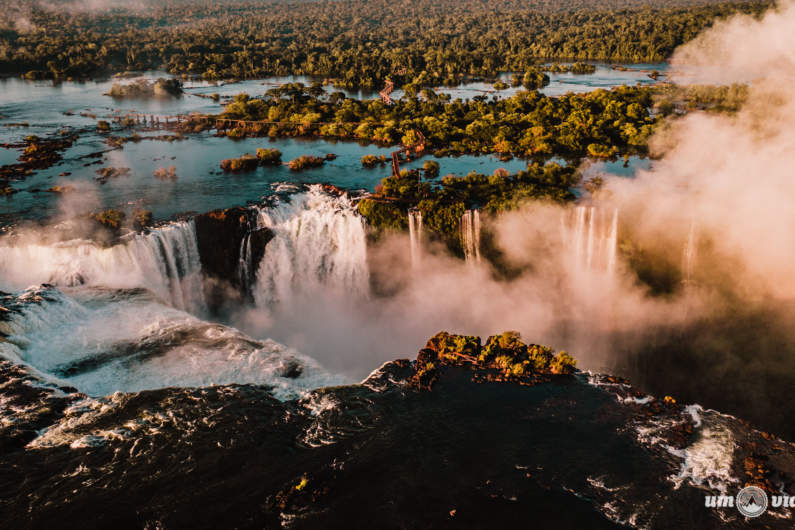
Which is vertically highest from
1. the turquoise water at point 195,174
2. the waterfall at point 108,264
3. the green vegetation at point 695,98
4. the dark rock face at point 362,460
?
the green vegetation at point 695,98

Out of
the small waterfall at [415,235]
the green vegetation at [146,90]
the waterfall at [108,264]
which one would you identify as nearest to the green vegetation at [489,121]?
the small waterfall at [415,235]

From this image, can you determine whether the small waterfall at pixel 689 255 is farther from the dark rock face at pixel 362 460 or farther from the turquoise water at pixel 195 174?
the turquoise water at pixel 195 174

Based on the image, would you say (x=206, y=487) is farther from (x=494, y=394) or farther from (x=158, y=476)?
(x=494, y=394)

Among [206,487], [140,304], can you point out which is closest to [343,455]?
[206,487]

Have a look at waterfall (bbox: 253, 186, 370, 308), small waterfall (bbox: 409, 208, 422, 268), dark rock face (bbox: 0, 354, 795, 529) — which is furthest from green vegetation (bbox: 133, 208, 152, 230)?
small waterfall (bbox: 409, 208, 422, 268)

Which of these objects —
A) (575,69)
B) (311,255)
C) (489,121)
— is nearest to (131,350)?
(311,255)
